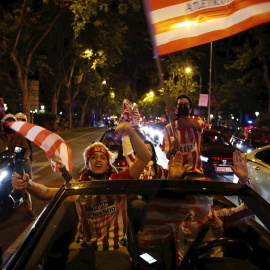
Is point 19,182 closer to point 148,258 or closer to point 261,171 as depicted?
point 148,258

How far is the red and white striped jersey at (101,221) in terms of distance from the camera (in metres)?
3.25

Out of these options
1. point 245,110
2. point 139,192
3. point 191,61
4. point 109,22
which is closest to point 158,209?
point 139,192

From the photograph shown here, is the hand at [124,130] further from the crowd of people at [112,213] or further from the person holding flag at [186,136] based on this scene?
the person holding flag at [186,136]

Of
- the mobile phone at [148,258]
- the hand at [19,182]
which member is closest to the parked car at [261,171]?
the mobile phone at [148,258]

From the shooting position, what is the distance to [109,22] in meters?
25.4

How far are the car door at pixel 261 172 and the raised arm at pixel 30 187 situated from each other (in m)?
4.25

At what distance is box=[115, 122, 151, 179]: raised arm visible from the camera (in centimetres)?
354

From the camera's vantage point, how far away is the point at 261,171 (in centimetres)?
676

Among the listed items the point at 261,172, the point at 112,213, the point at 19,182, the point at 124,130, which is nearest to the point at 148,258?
the point at 112,213

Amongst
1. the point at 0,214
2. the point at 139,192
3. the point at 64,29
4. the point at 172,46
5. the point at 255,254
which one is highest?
the point at 64,29

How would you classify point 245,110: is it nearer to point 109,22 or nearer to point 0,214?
point 109,22

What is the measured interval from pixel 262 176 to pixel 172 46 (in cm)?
385

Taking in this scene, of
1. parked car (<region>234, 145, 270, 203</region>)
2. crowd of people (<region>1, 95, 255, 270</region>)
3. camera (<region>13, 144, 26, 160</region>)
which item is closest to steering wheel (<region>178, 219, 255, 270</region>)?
crowd of people (<region>1, 95, 255, 270</region>)

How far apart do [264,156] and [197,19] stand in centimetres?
423
